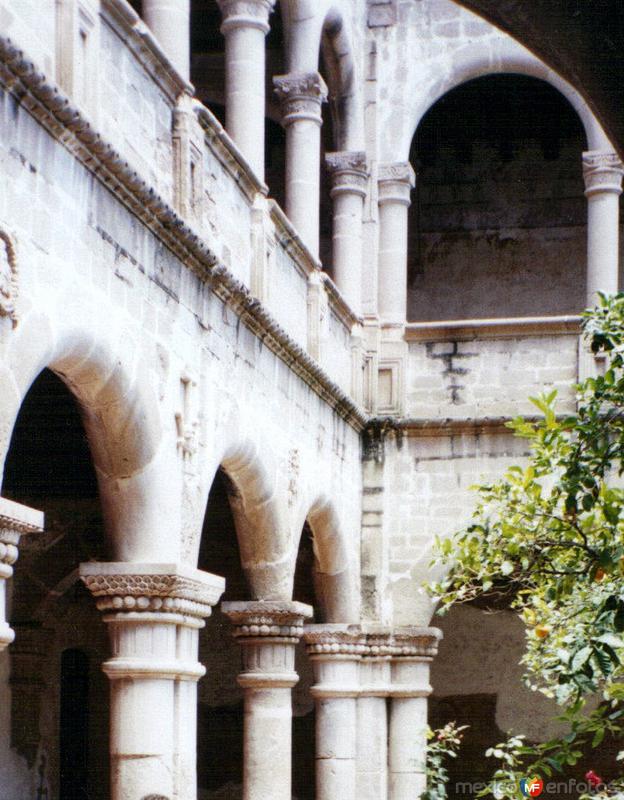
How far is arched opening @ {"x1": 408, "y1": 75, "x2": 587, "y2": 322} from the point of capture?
15.3 metres

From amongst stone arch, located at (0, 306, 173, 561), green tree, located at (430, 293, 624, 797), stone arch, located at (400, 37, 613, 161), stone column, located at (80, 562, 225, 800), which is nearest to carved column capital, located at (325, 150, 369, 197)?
stone arch, located at (400, 37, 613, 161)

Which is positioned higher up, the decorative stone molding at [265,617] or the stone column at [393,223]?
the stone column at [393,223]

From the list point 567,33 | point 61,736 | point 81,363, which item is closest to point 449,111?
point 61,736

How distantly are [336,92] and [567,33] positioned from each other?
437 inches

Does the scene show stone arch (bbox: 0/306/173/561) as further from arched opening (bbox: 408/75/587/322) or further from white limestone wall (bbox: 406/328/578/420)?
arched opening (bbox: 408/75/587/322)

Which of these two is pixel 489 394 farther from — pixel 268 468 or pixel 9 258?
pixel 9 258

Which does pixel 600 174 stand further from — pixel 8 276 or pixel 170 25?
pixel 8 276

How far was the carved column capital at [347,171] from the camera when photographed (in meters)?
12.0

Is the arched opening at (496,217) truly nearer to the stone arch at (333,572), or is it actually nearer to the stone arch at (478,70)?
the stone arch at (478,70)

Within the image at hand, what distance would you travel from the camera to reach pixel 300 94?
421 inches

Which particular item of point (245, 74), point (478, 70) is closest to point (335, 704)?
point (245, 74)

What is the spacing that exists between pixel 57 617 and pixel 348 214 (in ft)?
12.7

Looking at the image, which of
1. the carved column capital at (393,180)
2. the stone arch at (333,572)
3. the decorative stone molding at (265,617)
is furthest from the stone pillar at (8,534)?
the carved column capital at (393,180)

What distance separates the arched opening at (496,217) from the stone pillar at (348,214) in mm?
3390
